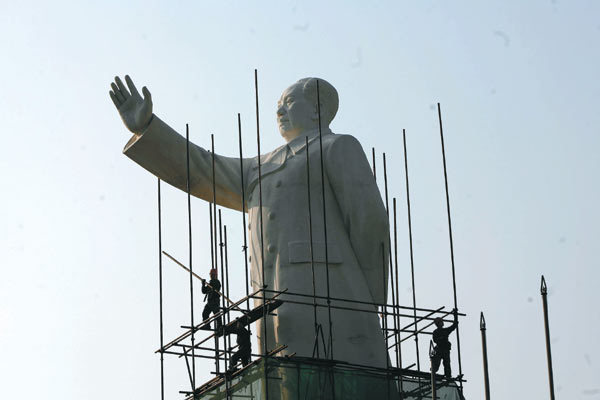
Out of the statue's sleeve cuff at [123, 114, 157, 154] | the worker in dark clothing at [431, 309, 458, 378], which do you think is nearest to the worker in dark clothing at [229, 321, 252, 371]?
the worker in dark clothing at [431, 309, 458, 378]

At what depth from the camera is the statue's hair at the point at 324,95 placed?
2399 cm

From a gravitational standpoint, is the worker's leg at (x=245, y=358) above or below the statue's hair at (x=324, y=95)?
below

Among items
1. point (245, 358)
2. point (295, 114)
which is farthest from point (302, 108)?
point (245, 358)

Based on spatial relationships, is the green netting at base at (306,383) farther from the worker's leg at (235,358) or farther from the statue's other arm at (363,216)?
the statue's other arm at (363,216)

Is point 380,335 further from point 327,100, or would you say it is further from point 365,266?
point 327,100

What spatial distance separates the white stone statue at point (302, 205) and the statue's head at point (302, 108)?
15 millimetres

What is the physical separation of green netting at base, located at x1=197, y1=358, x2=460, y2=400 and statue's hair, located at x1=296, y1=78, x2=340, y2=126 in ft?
13.5

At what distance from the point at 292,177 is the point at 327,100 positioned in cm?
158

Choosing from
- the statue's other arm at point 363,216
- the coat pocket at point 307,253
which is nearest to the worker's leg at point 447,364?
the statue's other arm at point 363,216

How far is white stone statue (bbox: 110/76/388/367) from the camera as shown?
879 inches

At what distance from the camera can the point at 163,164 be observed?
23.7 m

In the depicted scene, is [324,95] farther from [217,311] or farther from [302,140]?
[217,311]

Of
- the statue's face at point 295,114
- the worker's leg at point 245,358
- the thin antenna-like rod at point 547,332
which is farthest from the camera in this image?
the statue's face at point 295,114

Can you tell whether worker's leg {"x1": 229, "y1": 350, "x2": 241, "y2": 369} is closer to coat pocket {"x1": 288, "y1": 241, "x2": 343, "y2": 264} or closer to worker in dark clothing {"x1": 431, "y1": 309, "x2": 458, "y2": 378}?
coat pocket {"x1": 288, "y1": 241, "x2": 343, "y2": 264}
